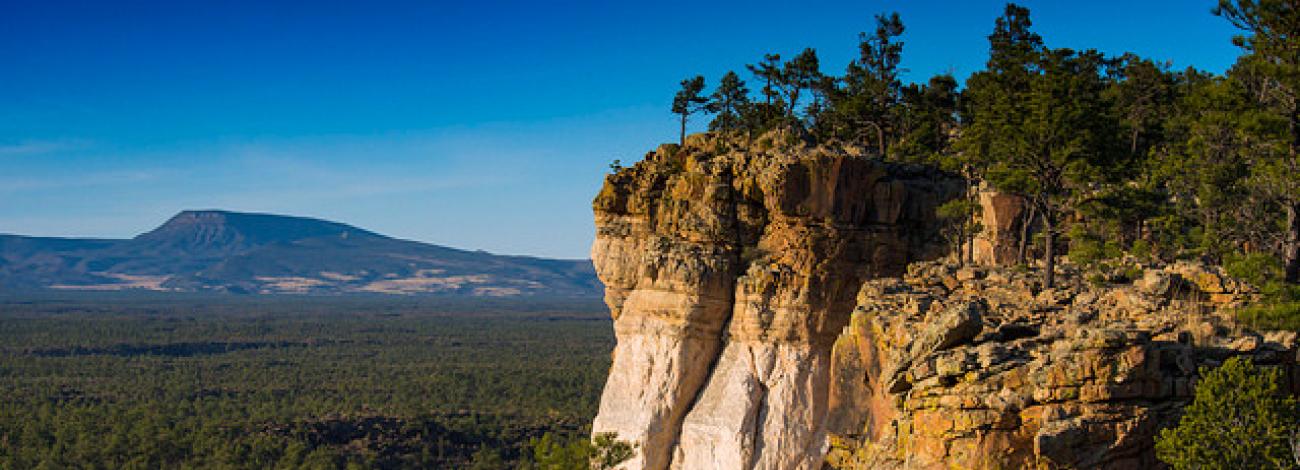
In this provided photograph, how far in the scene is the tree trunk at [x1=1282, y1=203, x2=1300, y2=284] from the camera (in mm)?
31422

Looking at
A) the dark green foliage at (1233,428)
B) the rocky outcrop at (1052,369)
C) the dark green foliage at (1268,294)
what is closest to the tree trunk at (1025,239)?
the rocky outcrop at (1052,369)

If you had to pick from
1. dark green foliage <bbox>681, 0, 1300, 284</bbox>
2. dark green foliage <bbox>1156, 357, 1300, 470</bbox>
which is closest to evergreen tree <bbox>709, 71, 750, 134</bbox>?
dark green foliage <bbox>681, 0, 1300, 284</bbox>

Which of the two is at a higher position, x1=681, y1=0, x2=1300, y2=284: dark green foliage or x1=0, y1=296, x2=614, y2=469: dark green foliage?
x1=681, y1=0, x2=1300, y2=284: dark green foliage

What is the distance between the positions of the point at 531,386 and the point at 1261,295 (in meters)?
118

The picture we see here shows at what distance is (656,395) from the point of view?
39.5 metres

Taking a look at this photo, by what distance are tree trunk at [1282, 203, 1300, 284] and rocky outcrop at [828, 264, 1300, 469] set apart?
1.45 meters

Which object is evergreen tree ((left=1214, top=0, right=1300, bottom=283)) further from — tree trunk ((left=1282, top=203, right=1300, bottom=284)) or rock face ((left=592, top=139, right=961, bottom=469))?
rock face ((left=592, top=139, right=961, bottom=469))

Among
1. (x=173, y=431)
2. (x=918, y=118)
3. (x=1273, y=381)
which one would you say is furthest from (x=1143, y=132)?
(x=173, y=431)

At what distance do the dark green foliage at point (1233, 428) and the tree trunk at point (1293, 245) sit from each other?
9266 millimetres

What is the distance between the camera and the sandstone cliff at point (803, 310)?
27.3m

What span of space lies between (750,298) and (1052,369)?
15.6 meters

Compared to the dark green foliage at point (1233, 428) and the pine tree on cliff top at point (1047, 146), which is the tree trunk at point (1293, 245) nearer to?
the pine tree on cliff top at point (1047, 146)

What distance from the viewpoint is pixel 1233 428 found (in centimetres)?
2286

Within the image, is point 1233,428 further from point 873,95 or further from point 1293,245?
point 873,95
